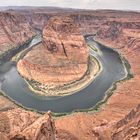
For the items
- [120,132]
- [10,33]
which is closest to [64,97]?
A: [120,132]

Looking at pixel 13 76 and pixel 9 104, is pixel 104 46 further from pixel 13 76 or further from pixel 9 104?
pixel 9 104

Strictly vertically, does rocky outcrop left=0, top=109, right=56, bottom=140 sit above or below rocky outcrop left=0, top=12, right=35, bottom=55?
below

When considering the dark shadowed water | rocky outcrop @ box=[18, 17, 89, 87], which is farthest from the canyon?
rocky outcrop @ box=[18, 17, 89, 87]

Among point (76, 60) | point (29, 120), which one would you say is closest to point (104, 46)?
point (76, 60)

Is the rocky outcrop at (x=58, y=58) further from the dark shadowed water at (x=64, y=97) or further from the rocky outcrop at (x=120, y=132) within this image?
the rocky outcrop at (x=120, y=132)

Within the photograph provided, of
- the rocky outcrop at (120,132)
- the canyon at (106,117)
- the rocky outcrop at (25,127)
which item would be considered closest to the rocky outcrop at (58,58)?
the canyon at (106,117)

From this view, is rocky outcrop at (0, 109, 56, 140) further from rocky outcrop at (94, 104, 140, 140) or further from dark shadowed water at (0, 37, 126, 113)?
dark shadowed water at (0, 37, 126, 113)
